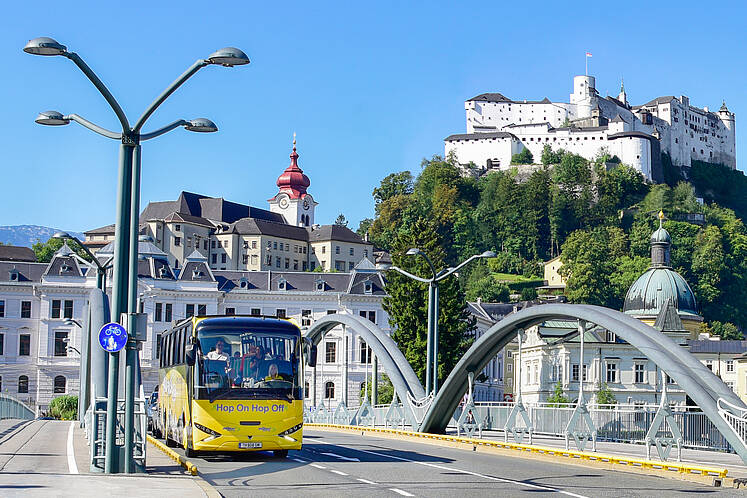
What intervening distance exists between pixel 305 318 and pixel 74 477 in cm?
7702

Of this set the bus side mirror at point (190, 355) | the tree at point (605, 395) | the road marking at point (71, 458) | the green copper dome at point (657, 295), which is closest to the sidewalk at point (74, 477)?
the road marking at point (71, 458)

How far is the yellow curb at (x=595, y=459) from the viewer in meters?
19.9

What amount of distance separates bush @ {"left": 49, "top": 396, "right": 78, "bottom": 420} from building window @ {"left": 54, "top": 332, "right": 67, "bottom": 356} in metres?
19.2

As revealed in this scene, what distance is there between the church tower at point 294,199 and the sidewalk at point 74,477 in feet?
484

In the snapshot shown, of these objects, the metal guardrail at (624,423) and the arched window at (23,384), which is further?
the arched window at (23,384)

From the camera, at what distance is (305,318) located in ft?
309

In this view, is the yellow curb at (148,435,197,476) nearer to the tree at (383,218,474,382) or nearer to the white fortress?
the tree at (383,218,474,382)

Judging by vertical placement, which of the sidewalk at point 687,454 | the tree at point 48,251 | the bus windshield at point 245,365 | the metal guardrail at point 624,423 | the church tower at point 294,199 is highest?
the church tower at point 294,199

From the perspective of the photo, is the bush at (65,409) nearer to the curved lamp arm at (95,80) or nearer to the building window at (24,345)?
the building window at (24,345)

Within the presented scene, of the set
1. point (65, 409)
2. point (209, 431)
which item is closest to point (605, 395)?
point (65, 409)

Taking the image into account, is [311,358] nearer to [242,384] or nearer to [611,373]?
[242,384]

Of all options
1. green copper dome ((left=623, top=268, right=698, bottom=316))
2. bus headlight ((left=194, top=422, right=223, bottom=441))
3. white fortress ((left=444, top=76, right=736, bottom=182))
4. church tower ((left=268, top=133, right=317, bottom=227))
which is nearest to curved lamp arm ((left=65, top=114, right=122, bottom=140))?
bus headlight ((left=194, top=422, right=223, bottom=441))

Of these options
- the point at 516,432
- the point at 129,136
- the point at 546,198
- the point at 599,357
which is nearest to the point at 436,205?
the point at 546,198

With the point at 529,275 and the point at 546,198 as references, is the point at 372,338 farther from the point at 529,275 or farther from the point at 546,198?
the point at 546,198
